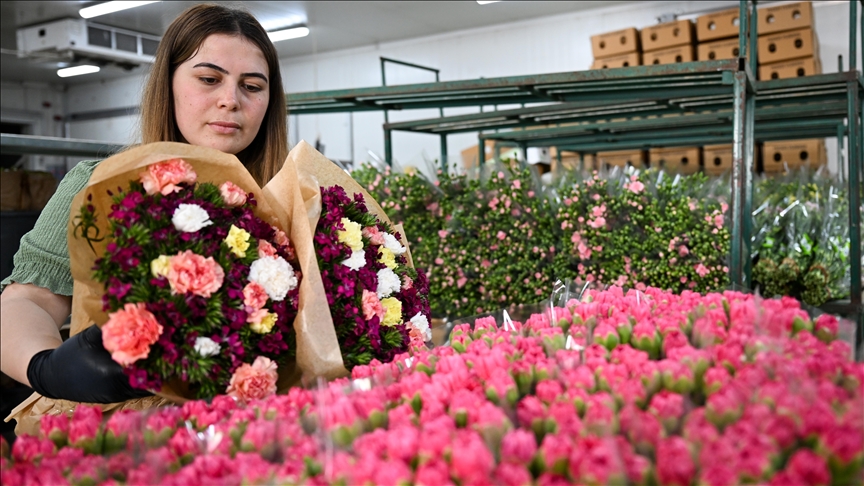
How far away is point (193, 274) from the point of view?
0.99 metres

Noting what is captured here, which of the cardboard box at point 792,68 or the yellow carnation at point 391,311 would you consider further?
the cardboard box at point 792,68

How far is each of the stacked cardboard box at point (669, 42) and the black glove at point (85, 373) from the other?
6.14 meters

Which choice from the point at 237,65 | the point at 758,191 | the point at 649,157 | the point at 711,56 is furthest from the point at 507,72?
the point at 237,65

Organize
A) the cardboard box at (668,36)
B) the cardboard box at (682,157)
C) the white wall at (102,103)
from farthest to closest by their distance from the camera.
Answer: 1. the white wall at (102,103)
2. the cardboard box at (682,157)
3. the cardboard box at (668,36)

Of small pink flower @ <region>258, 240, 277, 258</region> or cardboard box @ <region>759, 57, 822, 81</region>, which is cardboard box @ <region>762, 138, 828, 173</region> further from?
small pink flower @ <region>258, 240, 277, 258</region>

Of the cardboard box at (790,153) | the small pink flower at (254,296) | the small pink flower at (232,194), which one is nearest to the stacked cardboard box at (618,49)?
the cardboard box at (790,153)

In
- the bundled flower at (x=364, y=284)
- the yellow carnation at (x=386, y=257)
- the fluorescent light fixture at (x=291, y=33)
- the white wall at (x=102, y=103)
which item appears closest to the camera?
the bundled flower at (x=364, y=284)

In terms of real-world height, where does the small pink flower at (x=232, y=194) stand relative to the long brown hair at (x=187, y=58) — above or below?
below

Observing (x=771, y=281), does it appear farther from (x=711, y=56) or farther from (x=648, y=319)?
(x=711, y=56)

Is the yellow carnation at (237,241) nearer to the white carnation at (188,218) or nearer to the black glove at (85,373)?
the white carnation at (188,218)

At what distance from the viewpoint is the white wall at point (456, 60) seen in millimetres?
9195

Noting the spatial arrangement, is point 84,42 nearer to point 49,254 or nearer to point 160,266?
point 49,254

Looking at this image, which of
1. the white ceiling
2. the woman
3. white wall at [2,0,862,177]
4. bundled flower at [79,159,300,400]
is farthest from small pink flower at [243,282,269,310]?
the white ceiling

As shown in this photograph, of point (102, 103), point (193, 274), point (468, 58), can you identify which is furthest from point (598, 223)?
point (102, 103)
